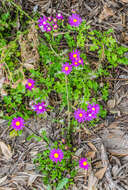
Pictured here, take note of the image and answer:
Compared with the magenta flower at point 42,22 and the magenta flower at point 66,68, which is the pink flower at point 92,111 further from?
the magenta flower at point 42,22

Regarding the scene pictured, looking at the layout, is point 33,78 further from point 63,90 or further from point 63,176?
point 63,176

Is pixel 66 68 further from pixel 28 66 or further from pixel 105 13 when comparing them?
pixel 105 13

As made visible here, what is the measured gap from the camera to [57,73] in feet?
9.95

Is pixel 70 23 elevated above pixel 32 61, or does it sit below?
above

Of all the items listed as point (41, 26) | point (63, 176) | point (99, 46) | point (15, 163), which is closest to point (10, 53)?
point (41, 26)

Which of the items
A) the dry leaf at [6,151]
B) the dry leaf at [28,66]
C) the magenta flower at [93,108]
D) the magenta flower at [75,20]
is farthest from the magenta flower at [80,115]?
the magenta flower at [75,20]

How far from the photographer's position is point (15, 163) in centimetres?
292

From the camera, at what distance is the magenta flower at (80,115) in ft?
9.73

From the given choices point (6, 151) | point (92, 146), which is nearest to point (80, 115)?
point (92, 146)

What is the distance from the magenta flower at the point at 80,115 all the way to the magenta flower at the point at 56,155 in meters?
0.54

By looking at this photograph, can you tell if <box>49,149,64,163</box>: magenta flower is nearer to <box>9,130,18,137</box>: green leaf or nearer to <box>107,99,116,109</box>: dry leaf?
<box>9,130,18,137</box>: green leaf

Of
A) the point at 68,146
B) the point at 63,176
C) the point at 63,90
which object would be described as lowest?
the point at 63,176

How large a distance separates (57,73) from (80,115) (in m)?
0.73

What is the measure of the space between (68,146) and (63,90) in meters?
0.83
